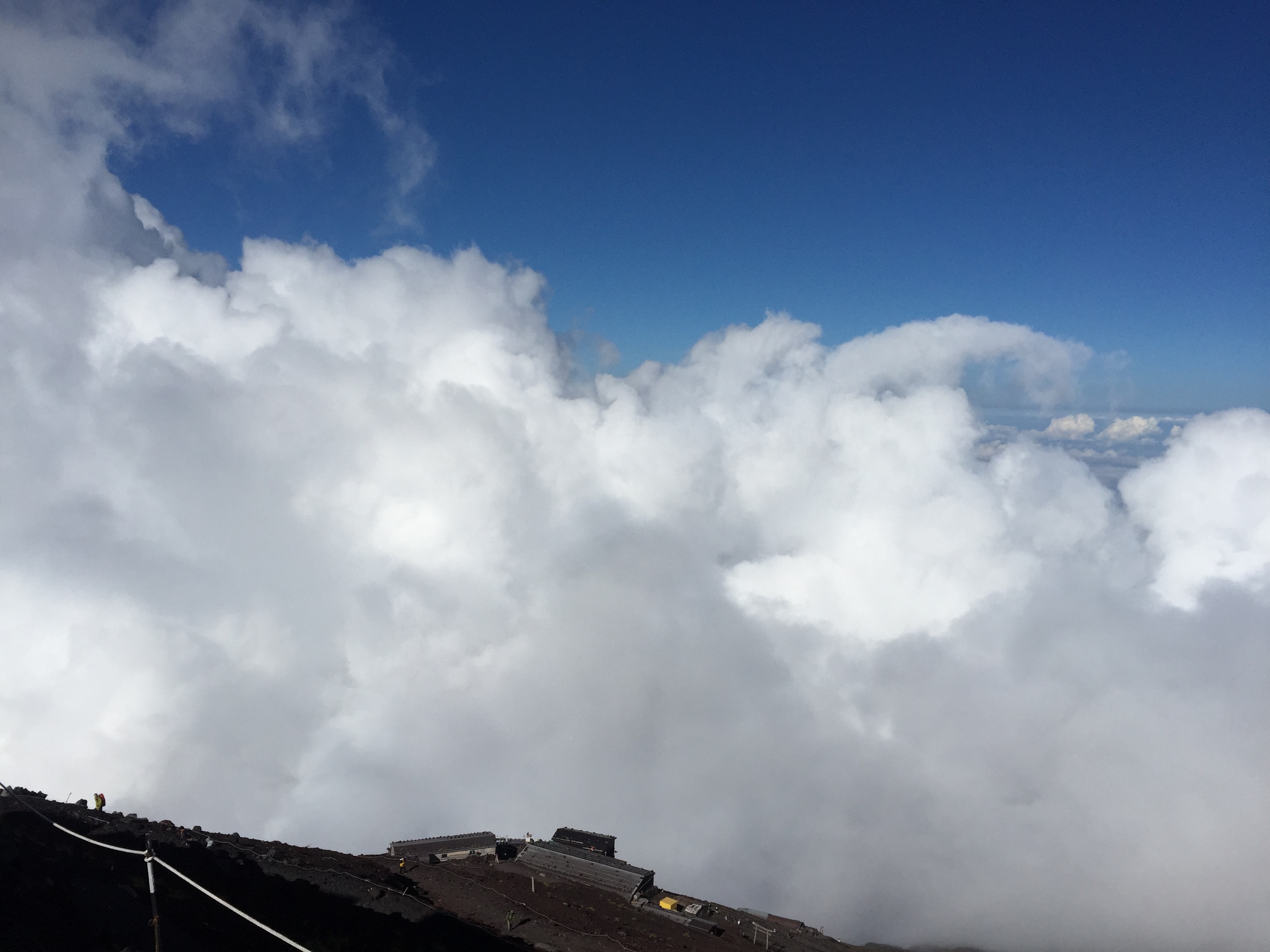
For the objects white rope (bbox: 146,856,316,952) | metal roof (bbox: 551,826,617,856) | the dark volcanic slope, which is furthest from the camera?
metal roof (bbox: 551,826,617,856)

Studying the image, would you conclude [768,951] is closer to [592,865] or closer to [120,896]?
[592,865]

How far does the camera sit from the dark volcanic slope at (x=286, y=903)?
33.0 m

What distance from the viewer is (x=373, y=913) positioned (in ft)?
145

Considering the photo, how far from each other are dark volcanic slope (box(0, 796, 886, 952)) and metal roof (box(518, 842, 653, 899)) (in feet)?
4.51

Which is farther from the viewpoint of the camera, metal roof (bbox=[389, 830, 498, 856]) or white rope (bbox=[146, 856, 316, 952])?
metal roof (bbox=[389, 830, 498, 856])

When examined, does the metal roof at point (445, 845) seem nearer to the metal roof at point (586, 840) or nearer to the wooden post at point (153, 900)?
the metal roof at point (586, 840)

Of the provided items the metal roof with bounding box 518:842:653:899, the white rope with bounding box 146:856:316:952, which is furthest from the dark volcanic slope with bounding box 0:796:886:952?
the metal roof with bounding box 518:842:653:899

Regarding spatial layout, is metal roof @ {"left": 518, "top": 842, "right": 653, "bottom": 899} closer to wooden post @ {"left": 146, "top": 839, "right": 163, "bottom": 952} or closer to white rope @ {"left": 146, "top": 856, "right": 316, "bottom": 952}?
white rope @ {"left": 146, "top": 856, "right": 316, "bottom": 952}

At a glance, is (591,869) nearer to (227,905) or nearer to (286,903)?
(286,903)

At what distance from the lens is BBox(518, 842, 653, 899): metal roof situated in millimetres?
59719

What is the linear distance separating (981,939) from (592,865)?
91808 mm

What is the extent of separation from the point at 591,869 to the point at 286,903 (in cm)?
2659

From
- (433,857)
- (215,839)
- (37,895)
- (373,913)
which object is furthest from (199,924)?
(433,857)

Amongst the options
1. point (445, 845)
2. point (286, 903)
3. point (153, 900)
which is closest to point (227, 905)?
point (153, 900)
